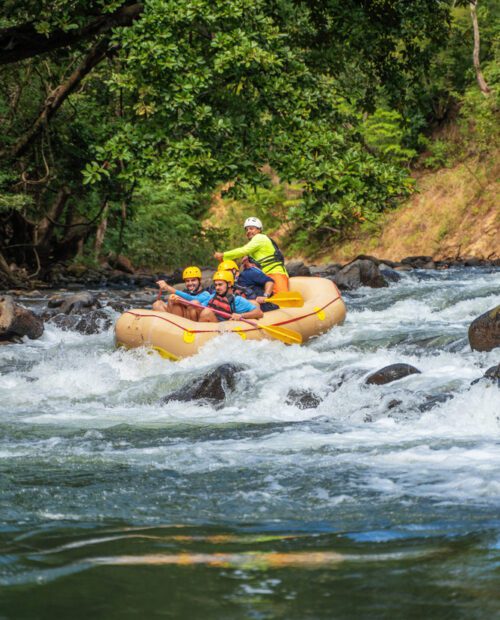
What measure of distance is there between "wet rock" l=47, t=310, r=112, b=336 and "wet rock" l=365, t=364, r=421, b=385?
18.4 feet

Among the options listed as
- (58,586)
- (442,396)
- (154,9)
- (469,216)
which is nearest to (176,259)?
(469,216)

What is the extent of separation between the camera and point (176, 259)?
1006 inches

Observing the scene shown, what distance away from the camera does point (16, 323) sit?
11977mm

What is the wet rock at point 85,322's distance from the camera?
12.7 m

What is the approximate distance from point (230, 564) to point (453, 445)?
274cm

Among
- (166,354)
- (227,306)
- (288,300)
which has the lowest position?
(166,354)

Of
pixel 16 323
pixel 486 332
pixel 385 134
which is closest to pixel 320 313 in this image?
pixel 486 332

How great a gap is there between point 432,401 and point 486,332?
219 cm

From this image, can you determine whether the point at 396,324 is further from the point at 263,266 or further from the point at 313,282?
the point at 263,266

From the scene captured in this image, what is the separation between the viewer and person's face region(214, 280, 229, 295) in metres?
10.2

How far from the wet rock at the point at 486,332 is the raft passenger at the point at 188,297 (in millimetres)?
3036

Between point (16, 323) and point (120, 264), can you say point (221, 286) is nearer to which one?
point (16, 323)

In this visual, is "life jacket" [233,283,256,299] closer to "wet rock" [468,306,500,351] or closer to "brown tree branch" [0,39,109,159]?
"wet rock" [468,306,500,351]

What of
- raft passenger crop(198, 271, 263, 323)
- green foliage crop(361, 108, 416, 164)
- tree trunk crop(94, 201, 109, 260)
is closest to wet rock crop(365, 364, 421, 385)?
raft passenger crop(198, 271, 263, 323)
